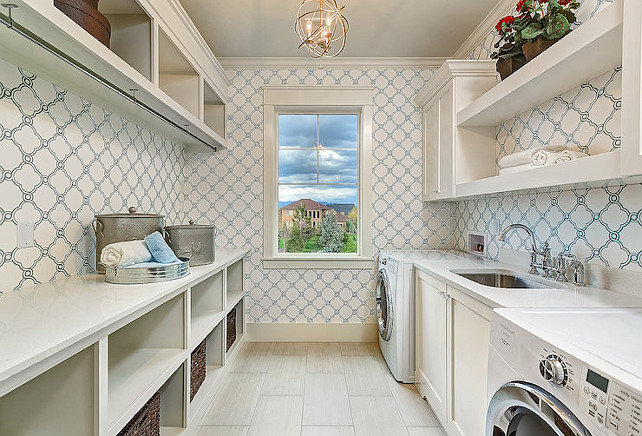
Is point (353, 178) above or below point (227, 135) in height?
below

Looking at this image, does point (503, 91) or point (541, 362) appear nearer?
point (541, 362)

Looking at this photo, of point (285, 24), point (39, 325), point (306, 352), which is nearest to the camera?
point (39, 325)

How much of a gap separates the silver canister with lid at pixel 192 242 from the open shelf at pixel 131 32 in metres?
0.90

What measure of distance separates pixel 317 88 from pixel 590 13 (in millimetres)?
2170

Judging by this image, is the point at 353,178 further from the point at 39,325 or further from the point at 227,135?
the point at 39,325

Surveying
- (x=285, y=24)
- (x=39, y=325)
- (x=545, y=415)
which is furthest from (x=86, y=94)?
(x=545, y=415)

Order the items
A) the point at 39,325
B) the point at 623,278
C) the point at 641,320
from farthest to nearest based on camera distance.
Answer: the point at 623,278 → the point at 641,320 → the point at 39,325

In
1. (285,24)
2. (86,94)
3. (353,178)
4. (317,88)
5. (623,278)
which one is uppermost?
(285,24)

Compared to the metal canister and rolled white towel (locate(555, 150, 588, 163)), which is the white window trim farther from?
rolled white towel (locate(555, 150, 588, 163))

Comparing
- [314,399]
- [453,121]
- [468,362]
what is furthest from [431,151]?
[314,399]

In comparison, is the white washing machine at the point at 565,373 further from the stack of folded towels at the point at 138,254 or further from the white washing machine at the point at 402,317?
the stack of folded towels at the point at 138,254

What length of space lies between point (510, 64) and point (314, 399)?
238 cm

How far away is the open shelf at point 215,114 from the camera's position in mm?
3188

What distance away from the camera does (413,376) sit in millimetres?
2588
